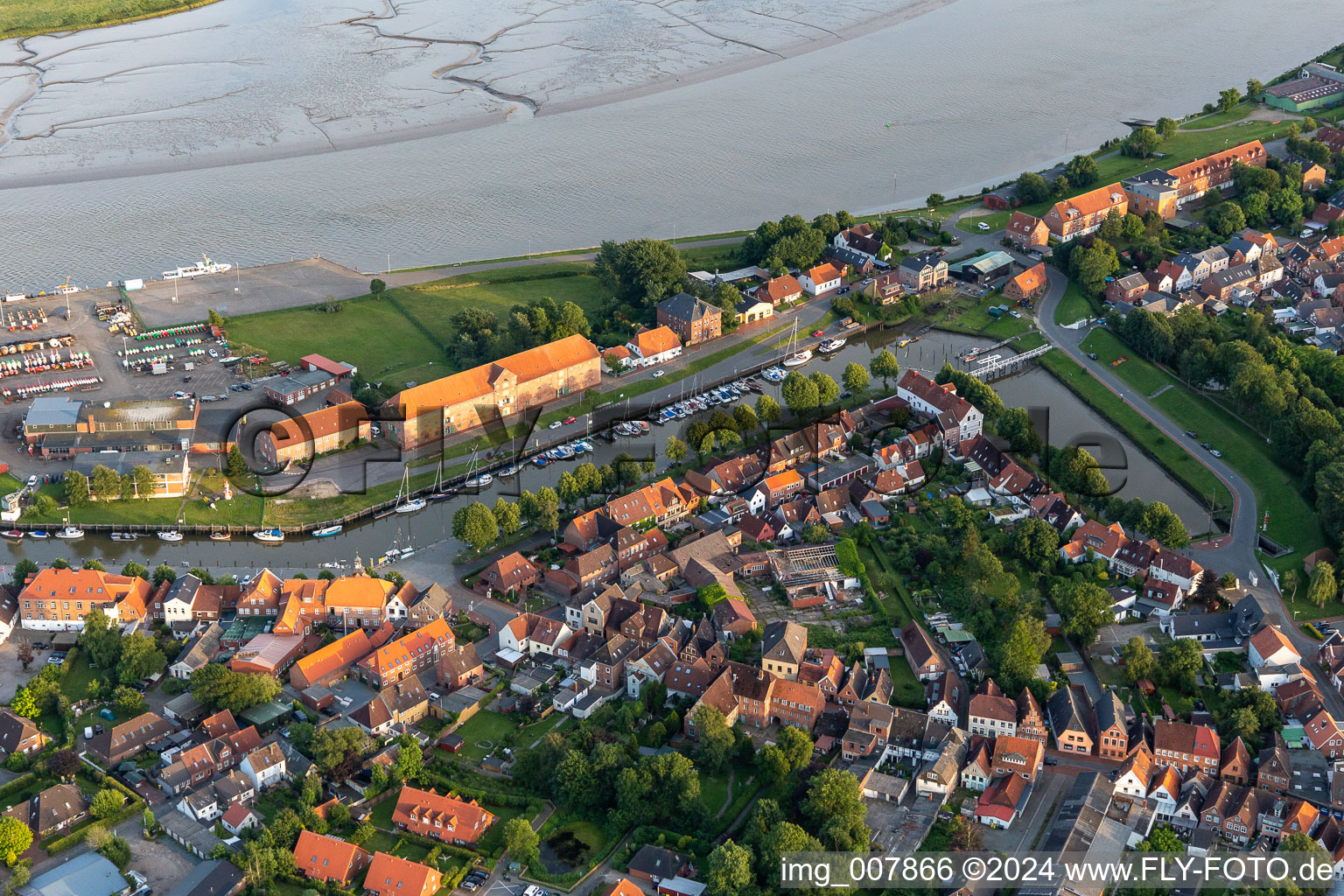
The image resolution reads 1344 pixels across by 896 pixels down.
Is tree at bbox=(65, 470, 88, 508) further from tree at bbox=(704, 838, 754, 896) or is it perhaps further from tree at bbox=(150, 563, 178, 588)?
tree at bbox=(704, 838, 754, 896)

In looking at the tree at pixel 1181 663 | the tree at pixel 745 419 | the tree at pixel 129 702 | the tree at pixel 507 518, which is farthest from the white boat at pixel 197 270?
the tree at pixel 1181 663

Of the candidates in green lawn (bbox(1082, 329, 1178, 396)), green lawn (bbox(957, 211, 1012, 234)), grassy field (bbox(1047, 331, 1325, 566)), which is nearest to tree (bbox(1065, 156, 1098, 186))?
green lawn (bbox(957, 211, 1012, 234))

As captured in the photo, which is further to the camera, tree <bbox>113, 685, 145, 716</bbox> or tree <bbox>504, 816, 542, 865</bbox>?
tree <bbox>113, 685, 145, 716</bbox>

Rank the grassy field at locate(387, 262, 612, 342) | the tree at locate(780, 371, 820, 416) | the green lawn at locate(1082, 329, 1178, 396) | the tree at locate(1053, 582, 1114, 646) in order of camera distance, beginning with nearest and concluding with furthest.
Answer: the tree at locate(1053, 582, 1114, 646)
the tree at locate(780, 371, 820, 416)
the green lawn at locate(1082, 329, 1178, 396)
the grassy field at locate(387, 262, 612, 342)

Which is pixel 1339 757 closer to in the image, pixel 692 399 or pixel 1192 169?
pixel 692 399

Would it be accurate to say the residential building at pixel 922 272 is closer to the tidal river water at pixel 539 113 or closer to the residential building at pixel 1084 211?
the residential building at pixel 1084 211

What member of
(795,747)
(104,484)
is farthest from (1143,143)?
(104,484)
